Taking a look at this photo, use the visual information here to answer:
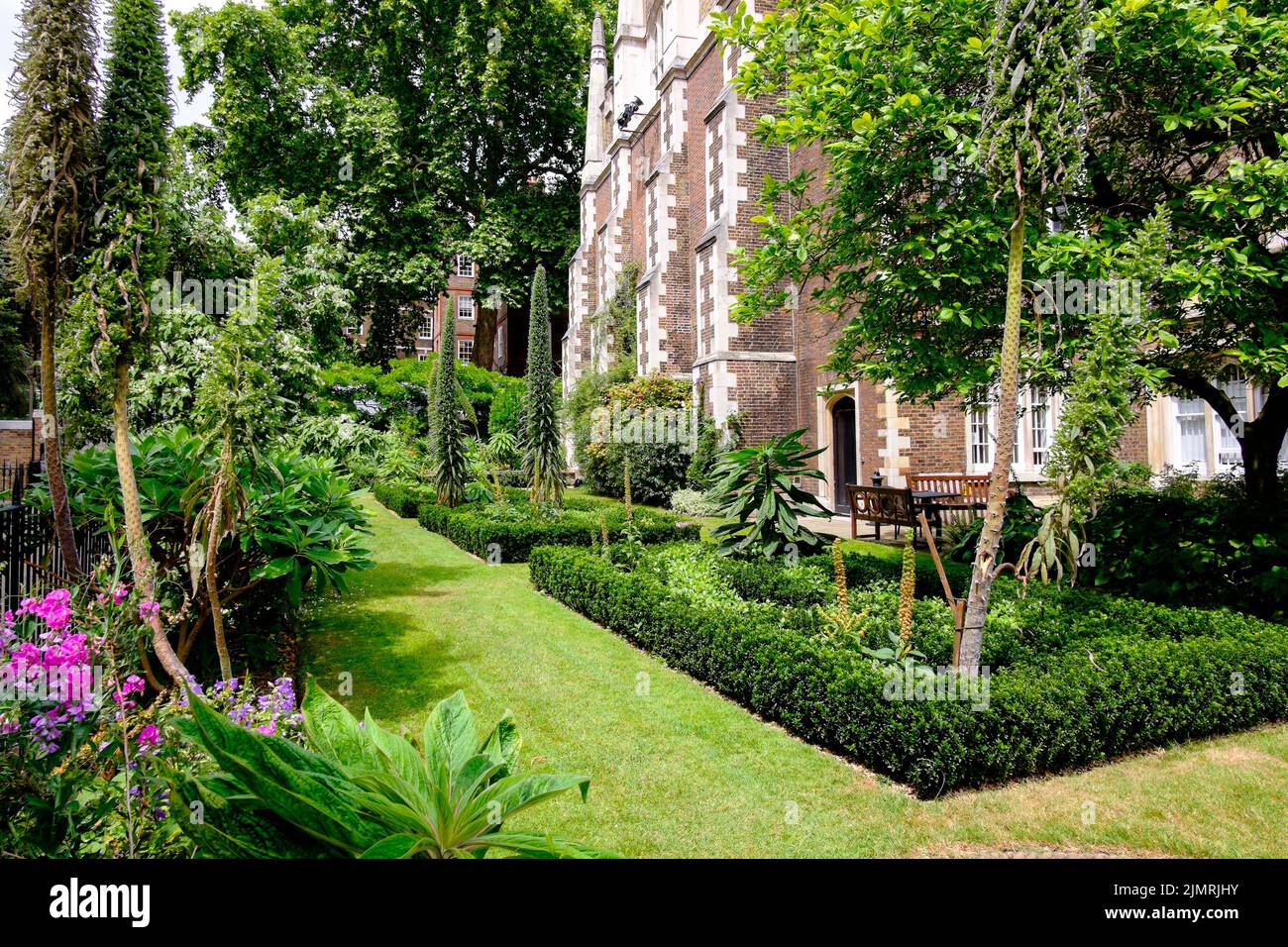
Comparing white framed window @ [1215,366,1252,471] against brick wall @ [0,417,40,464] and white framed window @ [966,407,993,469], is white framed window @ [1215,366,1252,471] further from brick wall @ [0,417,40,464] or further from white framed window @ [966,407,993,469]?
brick wall @ [0,417,40,464]

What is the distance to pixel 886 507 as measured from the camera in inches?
505

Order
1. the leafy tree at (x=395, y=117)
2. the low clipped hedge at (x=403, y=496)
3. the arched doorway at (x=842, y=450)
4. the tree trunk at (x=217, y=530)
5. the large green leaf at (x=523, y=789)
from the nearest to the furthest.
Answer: the large green leaf at (x=523, y=789), the tree trunk at (x=217, y=530), the arched doorway at (x=842, y=450), the low clipped hedge at (x=403, y=496), the leafy tree at (x=395, y=117)

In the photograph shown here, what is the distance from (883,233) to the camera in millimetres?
7914

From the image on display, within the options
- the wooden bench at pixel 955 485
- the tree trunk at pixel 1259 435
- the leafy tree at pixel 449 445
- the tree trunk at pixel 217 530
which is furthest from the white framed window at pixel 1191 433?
the tree trunk at pixel 217 530

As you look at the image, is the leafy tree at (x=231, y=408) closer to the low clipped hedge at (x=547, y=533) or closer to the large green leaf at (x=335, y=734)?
the large green leaf at (x=335, y=734)

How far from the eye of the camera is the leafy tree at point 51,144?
3725 millimetres

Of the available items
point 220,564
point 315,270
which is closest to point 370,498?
point 315,270

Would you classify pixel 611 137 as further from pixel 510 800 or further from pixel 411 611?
pixel 510 800

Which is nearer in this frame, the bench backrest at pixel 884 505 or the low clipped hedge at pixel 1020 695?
the low clipped hedge at pixel 1020 695

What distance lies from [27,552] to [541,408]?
953cm

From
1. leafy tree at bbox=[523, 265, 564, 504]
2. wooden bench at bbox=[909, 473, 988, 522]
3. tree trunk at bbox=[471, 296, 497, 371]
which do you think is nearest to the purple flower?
leafy tree at bbox=[523, 265, 564, 504]

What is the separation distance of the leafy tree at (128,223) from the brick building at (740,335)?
9426 mm

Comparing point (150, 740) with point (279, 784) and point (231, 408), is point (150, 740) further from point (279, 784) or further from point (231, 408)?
point (231, 408)

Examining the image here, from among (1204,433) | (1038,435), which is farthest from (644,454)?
(1204,433)
